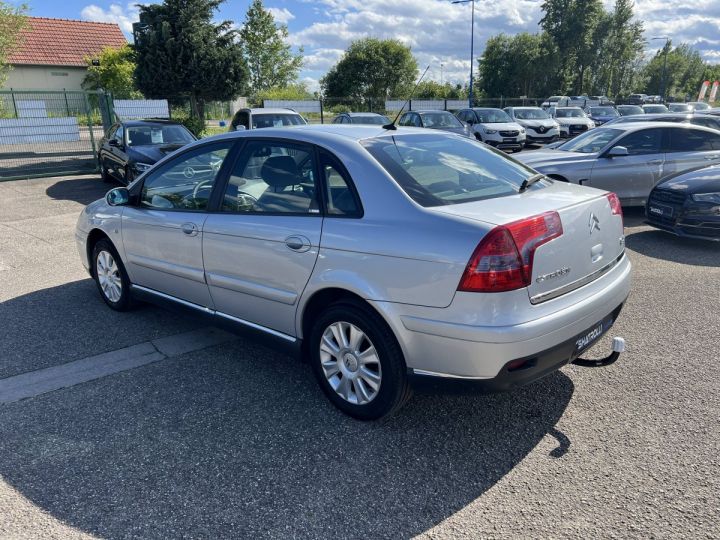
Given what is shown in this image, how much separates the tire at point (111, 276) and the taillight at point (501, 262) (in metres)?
3.43

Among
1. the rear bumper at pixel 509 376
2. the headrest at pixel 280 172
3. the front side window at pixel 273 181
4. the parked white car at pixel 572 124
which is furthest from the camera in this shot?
the parked white car at pixel 572 124

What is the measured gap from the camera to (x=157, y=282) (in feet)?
14.5

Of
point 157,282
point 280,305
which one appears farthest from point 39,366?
point 280,305

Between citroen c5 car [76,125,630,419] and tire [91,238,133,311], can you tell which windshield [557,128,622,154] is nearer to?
citroen c5 car [76,125,630,419]

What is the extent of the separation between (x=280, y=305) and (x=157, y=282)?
1525 mm

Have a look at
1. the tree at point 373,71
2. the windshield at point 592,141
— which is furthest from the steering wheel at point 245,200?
the tree at point 373,71

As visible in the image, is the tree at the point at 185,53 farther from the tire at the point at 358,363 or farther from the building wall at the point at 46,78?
the building wall at the point at 46,78

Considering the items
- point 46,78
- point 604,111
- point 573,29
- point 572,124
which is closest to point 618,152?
point 572,124

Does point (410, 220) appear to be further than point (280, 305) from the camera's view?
No

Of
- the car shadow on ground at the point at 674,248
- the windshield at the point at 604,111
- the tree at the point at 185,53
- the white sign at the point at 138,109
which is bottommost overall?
the car shadow on ground at the point at 674,248

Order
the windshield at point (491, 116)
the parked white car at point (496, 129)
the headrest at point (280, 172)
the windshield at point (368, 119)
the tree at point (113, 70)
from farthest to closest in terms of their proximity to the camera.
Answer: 1. the tree at point (113, 70)
2. the windshield at point (491, 116)
3. the parked white car at point (496, 129)
4. the windshield at point (368, 119)
5. the headrest at point (280, 172)

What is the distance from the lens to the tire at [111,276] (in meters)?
4.85

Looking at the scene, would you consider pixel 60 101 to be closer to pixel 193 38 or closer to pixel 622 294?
pixel 193 38

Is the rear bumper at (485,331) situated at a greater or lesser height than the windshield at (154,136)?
lesser
